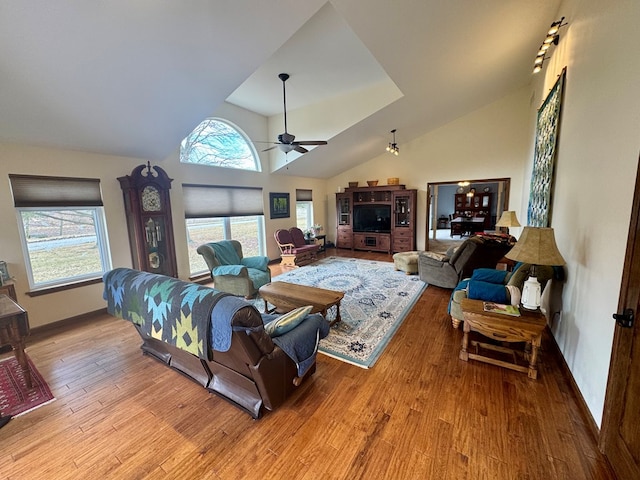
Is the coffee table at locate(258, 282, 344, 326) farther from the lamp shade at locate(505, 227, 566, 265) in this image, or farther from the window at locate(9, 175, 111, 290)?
the window at locate(9, 175, 111, 290)

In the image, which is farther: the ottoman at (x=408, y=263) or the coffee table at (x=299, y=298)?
the ottoman at (x=408, y=263)

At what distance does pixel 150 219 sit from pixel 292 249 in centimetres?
303

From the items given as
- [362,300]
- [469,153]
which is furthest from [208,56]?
[469,153]

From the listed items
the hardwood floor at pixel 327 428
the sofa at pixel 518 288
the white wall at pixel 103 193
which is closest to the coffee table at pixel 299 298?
the hardwood floor at pixel 327 428

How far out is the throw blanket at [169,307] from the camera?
5.32 feet

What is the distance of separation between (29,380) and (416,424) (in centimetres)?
317

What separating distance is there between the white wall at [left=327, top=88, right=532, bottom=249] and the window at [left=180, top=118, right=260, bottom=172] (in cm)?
362

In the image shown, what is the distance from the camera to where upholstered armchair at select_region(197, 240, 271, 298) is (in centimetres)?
386

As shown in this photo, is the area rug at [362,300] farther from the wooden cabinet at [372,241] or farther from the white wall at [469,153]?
the white wall at [469,153]

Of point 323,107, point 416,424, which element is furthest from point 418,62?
point 416,424

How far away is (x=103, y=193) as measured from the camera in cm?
362

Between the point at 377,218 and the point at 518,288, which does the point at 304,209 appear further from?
the point at 518,288

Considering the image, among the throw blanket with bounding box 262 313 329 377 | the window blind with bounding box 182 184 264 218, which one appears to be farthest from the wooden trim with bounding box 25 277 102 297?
the throw blanket with bounding box 262 313 329 377

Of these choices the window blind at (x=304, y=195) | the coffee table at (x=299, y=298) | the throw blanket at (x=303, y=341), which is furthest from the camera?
the window blind at (x=304, y=195)
